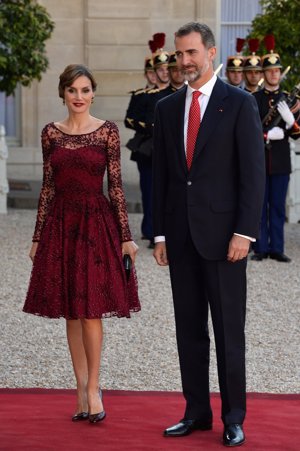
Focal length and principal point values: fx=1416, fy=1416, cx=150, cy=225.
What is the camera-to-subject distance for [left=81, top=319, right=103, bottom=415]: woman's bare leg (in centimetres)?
651

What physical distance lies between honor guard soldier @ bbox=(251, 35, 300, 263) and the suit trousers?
609 cm

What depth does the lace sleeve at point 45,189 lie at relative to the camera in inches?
261

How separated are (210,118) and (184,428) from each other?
137 cm

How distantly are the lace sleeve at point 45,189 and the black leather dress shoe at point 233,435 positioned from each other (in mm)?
1309

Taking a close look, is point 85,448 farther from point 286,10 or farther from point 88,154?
point 286,10

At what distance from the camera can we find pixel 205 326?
20.6 ft

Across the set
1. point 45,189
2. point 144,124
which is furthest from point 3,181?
point 45,189

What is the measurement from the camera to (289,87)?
15930 millimetres

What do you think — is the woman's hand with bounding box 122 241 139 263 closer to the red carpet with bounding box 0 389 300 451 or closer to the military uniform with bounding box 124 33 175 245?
the red carpet with bounding box 0 389 300 451

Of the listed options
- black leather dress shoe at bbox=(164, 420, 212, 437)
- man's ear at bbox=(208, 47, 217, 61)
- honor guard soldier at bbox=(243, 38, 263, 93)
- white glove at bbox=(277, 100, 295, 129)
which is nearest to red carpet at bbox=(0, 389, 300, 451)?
black leather dress shoe at bbox=(164, 420, 212, 437)

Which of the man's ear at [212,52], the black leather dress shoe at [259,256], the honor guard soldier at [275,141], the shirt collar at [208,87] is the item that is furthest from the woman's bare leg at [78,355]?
the black leather dress shoe at [259,256]

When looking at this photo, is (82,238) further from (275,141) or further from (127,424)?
(275,141)

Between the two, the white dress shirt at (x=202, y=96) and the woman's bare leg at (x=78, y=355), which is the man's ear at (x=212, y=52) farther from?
the woman's bare leg at (x=78, y=355)

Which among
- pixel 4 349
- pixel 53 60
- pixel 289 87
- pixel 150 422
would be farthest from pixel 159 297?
pixel 53 60
